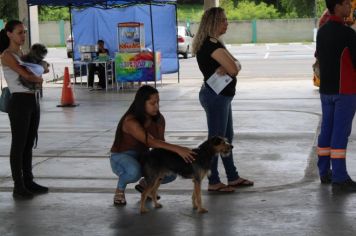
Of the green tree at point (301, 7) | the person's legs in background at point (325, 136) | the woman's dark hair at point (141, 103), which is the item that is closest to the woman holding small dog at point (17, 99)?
the woman's dark hair at point (141, 103)

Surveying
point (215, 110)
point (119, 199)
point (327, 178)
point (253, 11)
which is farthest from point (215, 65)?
point (253, 11)

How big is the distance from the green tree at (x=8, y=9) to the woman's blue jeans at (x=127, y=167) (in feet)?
165

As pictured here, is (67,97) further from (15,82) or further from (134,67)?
(15,82)

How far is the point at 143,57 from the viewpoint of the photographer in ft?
62.2

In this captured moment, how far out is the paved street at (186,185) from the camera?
6.00 meters

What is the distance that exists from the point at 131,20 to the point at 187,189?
15.2 metres

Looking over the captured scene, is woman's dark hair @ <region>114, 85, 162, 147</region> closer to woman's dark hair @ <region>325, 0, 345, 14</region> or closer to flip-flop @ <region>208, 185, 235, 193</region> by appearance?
flip-flop @ <region>208, 185, 235, 193</region>

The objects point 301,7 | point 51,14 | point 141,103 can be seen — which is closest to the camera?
point 141,103

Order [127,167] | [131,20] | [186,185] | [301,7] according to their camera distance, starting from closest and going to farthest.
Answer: [127,167] → [186,185] → [131,20] → [301,7]

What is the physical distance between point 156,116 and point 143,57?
12.4 m

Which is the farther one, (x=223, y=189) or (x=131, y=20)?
(x=131, y=20)

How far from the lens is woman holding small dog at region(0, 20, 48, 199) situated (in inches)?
277

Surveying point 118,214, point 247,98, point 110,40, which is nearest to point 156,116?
point 118,214

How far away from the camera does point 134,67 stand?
19047 mm
